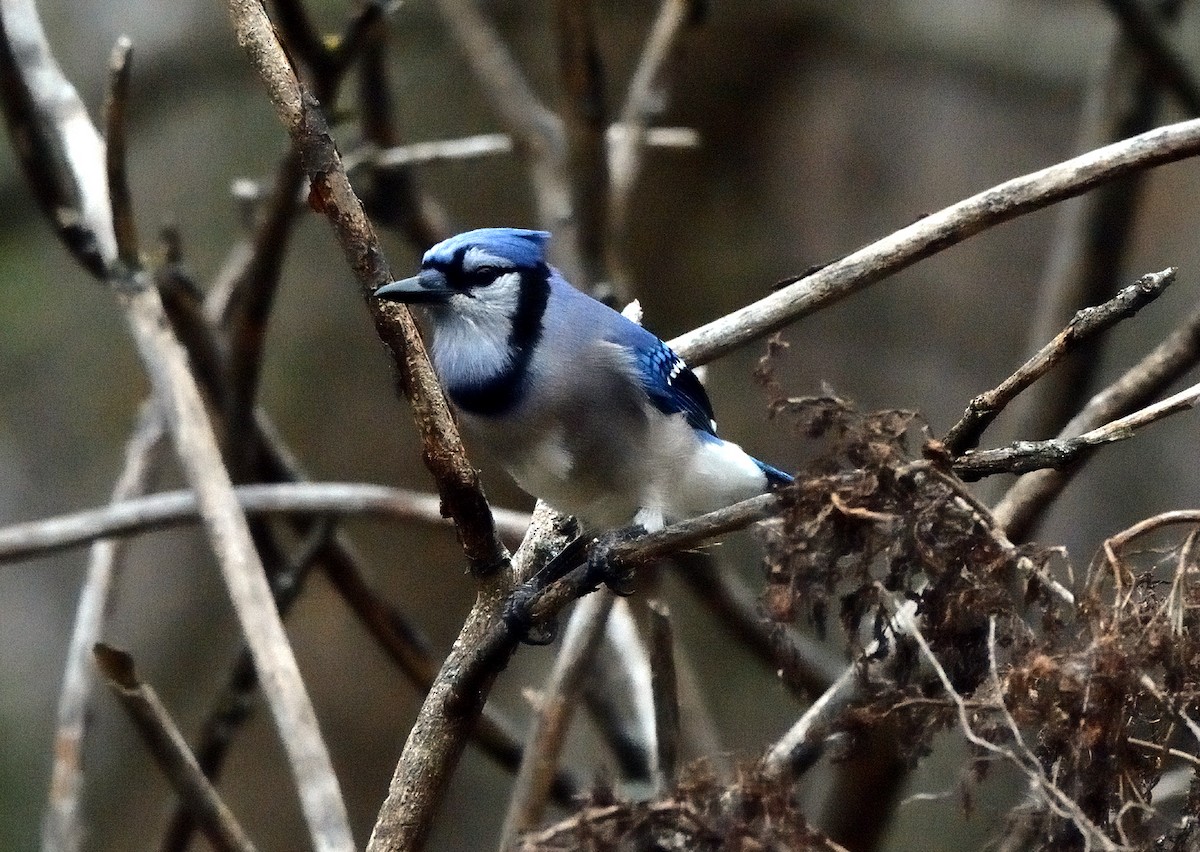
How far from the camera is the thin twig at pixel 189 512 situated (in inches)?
89.5

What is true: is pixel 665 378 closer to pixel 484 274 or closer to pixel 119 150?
pixel 484 274

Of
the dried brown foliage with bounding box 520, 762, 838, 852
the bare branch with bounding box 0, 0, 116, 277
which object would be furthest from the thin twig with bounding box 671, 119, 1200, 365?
the bare branch with bounding box 0, 0, 116, 277

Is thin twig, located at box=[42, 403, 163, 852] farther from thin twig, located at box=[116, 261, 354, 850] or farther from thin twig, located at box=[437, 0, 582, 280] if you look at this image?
thin twig, located at box=[437, 0, 582, 280]

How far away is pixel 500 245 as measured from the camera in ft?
5.90

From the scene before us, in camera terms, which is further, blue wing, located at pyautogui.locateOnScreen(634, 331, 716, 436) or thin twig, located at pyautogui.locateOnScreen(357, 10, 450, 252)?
thin twig, located at pyautogui.locateOnScreen(357, 10, 450, 252)

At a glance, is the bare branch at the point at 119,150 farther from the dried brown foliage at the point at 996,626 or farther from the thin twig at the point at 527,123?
the dried brown foliage at the point at 996,626

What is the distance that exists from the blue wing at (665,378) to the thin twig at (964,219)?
Answer: 0.14 meters

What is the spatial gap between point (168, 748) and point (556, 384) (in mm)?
645

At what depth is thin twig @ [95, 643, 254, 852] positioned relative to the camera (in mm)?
1534

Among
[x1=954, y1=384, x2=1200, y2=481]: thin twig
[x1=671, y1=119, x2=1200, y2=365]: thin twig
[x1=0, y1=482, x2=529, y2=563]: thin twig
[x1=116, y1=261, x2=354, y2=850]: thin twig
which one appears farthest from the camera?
[x1=0, y1=482, x2=529, y2=563]: thin twig

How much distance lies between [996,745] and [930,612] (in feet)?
0.40

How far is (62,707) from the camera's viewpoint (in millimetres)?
2264

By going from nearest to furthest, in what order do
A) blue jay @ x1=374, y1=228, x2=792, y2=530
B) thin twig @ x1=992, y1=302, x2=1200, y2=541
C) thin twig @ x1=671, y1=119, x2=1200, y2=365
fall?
thin twig @ x1=671, y1=119, x2=1200, y2=365 → blue jay @ x1=374, y1=228, x2=792, y2=530 → thin twig @ x1=992, y1=302, x2=1200, y2=541

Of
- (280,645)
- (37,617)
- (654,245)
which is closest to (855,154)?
(654,245)
